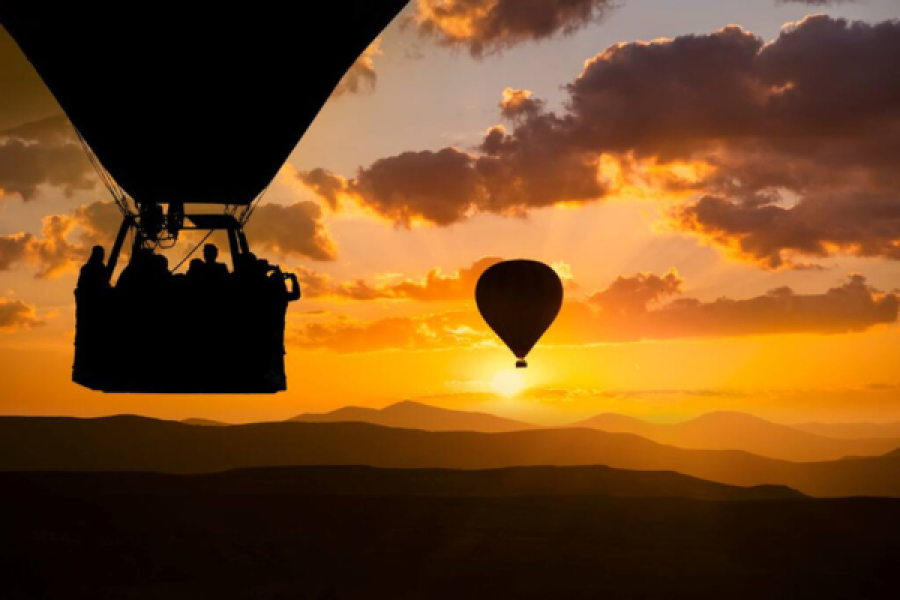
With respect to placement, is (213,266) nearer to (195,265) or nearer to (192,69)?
(195,265)

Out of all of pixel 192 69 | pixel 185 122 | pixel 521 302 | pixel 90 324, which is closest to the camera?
pixel 192 69

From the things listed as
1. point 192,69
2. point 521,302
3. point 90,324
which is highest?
point 521,302

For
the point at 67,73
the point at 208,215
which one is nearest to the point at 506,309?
the point at 208,215

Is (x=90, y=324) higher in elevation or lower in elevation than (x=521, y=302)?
lower

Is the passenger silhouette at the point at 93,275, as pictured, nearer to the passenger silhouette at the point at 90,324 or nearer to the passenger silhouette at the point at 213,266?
the passenger silhouette at the point at 90,324

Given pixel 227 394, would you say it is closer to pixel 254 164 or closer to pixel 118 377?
pixel 118 377

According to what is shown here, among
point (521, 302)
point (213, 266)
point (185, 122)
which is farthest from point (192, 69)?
point (521, 302)

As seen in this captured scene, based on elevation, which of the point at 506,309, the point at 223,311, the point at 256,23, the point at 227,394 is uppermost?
the point at 506,309

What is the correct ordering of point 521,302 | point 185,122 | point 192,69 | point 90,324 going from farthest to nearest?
point 521,302
point 90,324
point 185,122
point 192,69
